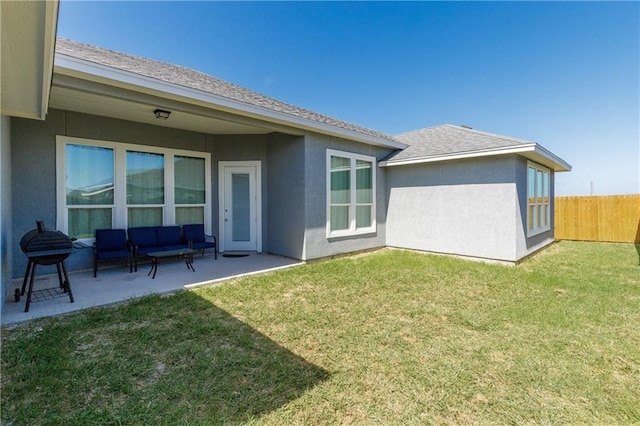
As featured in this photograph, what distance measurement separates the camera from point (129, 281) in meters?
5.31

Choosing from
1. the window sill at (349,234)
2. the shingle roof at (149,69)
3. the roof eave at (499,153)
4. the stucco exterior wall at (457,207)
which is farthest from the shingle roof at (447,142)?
the shingle roof at (149,69)

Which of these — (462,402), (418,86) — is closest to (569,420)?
(462,402)

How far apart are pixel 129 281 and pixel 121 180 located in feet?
8.13

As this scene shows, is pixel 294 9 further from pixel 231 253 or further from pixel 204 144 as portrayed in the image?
pixel 231 253

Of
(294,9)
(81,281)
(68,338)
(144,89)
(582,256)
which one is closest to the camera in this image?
(68,338)

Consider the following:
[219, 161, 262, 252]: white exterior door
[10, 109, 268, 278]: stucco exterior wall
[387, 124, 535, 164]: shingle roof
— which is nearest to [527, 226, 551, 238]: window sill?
[387, 124, 535, 164]: shingle roof

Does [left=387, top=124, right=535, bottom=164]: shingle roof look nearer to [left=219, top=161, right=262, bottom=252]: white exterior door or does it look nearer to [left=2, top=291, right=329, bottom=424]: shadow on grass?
[left=219, top=161, right=262, bottom=252]: white exterior door

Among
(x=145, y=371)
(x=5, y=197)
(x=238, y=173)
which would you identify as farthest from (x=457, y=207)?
(x=5, y=197)

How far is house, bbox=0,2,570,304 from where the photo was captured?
5117mm

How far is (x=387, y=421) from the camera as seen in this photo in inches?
82.0

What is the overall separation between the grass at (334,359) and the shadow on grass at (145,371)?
1cm

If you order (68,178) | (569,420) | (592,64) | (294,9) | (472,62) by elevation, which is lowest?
(569,420)

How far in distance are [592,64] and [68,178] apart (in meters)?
14.7

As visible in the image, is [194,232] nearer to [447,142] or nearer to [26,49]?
[26,49]
